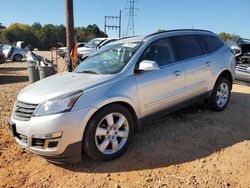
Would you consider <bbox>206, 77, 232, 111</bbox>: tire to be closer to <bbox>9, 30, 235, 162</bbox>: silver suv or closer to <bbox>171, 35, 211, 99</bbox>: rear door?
<bbox>9, 30, 235, 162</bbox>: silver suv

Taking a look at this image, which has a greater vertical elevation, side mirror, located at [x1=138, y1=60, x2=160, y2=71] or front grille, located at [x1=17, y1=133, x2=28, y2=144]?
side mirror, located at [x1=138, y1=60, x2=160, y2=71]

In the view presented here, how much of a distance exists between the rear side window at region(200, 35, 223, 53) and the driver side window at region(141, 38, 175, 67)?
1.17 meters

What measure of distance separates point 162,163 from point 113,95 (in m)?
1.15

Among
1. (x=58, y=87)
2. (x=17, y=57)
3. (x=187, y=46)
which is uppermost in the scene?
(x=187, y=46)

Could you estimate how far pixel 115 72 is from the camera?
4297 millimetres

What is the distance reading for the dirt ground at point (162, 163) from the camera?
3.63 metres

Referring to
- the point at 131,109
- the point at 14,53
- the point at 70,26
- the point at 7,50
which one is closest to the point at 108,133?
the point at 131,109

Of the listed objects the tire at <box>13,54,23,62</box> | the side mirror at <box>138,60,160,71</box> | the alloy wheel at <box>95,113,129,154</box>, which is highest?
the side mirror at <box>138,60,160,71</box>

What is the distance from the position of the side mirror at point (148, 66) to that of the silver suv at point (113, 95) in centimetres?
1

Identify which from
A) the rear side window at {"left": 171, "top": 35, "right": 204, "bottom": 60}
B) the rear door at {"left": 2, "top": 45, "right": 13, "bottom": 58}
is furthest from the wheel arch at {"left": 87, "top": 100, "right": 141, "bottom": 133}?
the rear door at {"left": 2, "top": 45, "right": 13, "bottom": 58}

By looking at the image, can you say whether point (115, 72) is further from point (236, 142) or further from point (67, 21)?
point (67, 21)

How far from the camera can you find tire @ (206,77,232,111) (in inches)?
232

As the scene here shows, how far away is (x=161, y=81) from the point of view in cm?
462

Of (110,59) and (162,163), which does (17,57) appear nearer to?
(110,59)
